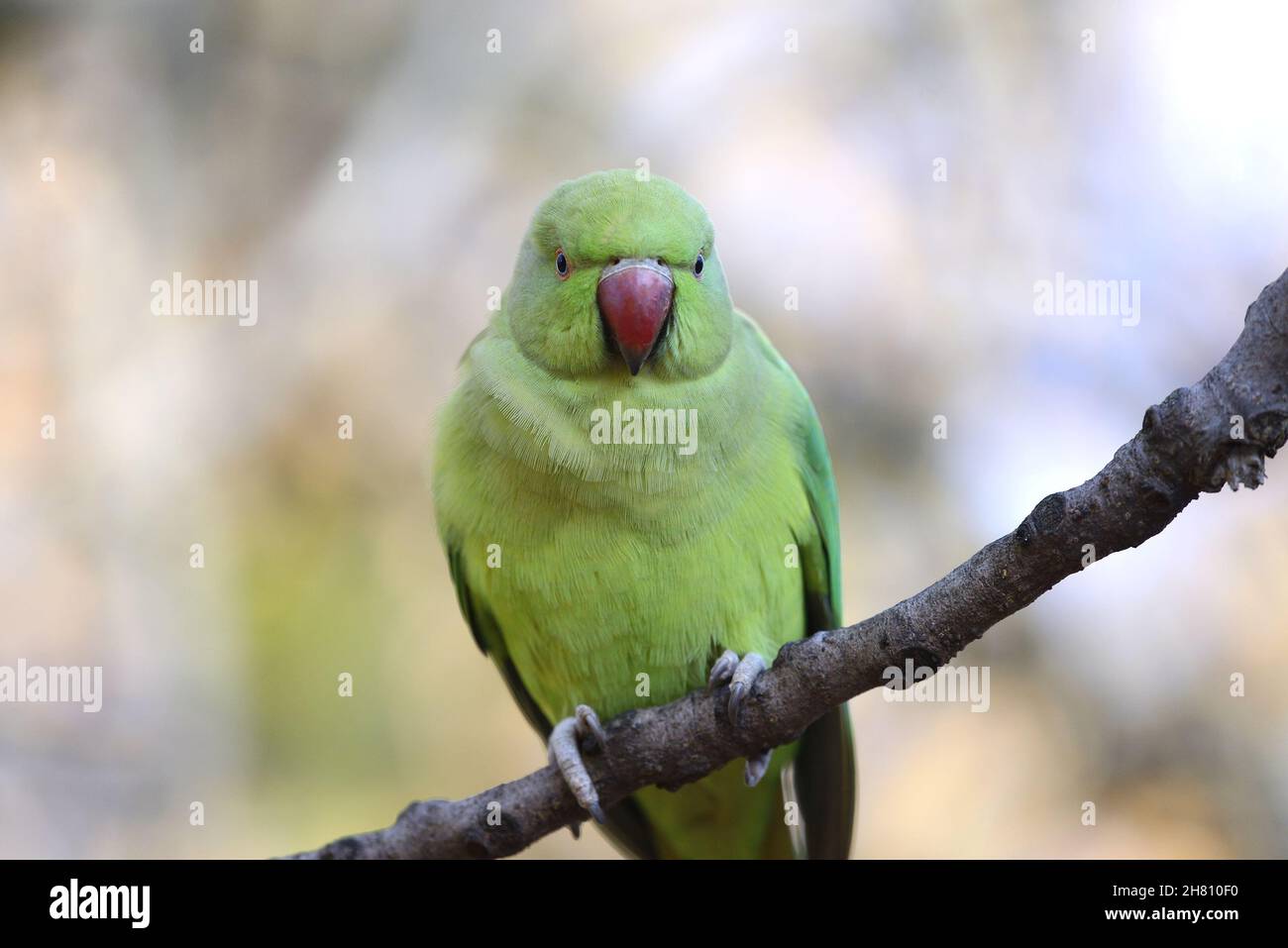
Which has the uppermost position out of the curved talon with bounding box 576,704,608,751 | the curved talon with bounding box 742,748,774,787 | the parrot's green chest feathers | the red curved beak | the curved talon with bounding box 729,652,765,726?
the red curved beak

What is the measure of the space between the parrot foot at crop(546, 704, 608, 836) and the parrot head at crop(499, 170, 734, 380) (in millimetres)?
932

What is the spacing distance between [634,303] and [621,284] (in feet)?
0.20

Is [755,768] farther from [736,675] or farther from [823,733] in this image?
[823,733]

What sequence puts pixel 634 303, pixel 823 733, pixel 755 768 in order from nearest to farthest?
pixel 634 303
pixel 755 768
pixel 823 733

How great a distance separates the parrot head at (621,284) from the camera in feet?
9.04

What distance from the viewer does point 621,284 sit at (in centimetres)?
273

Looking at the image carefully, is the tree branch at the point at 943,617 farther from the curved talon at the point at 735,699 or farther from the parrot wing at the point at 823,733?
the parrot wing at the point at 823,733

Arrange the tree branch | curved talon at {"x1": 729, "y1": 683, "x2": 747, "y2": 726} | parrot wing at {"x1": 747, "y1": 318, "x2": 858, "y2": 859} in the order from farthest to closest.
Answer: parrot wing at {"x1": 747, "y1": 318, "x2": 858, "y2": 859}, curved talon at {"x1": 729, "y1": 683, "x2": 747, "y2": 726}, the tree branch

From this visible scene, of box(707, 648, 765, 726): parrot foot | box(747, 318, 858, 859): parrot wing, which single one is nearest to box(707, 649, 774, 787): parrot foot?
box(707, 648, 765, 726): parrot foot

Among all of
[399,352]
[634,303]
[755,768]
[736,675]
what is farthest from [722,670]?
[399,352]

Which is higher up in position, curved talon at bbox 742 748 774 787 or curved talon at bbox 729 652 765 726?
curved talon at bbox 729 652 765 726

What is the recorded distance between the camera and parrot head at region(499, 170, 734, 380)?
2756 mm

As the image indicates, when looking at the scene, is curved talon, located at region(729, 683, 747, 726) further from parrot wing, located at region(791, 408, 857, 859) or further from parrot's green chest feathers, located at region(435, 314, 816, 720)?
parrot wing, located at region(791, 408, 857, 859)

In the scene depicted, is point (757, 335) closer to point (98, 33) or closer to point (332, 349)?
point (332, 349)
